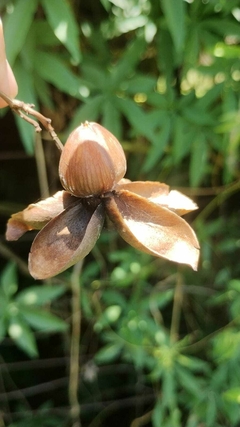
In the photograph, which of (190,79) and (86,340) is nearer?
(190,79)

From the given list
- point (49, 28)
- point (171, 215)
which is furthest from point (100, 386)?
point (171, 215)

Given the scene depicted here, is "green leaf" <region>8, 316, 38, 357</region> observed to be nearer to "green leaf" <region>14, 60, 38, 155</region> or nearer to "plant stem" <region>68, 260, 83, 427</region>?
"plant stem" <region>68, 260, 83, 427</region>

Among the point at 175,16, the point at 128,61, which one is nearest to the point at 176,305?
the point at 128,61

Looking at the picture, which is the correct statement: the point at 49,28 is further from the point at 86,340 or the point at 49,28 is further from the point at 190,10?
the point at 86,340

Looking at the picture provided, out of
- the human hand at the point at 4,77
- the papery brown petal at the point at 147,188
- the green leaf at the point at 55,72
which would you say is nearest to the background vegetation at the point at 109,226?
the green leaf at the point at 55,72

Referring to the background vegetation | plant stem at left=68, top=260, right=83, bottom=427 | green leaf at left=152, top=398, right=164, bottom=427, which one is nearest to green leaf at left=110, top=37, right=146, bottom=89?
the background vegetation

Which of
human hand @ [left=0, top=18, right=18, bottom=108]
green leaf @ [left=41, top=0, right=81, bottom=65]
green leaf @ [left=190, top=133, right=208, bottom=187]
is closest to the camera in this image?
human hand @ [left=0, top=18, right=18, bottom=108]
